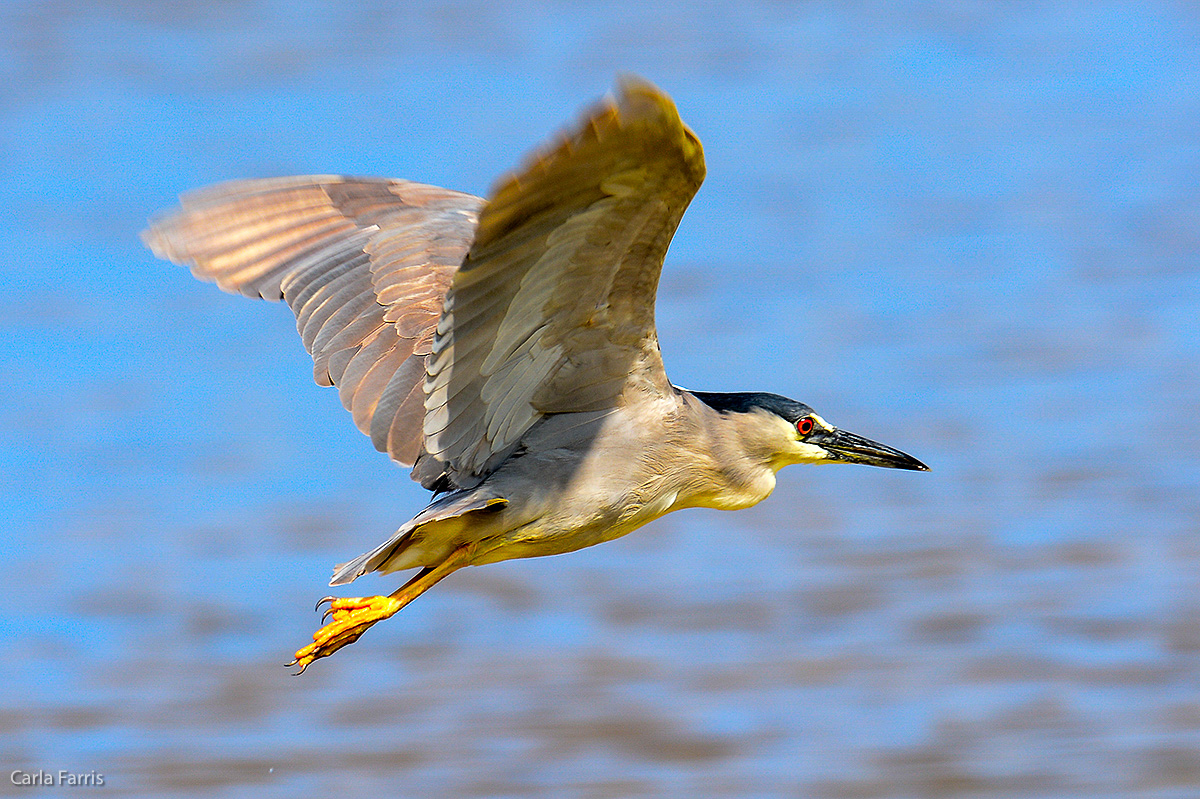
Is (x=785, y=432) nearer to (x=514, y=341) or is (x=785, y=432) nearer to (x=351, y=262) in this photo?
(x=514, y=341)

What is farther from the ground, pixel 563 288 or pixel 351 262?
pixel 351 262

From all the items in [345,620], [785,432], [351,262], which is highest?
[351,262]

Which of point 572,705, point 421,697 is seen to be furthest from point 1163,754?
point 421,697

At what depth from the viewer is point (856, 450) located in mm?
6152

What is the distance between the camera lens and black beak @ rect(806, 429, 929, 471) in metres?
6.06

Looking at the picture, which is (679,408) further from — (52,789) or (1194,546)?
(1194,546)

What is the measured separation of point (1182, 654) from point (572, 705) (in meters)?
3.08

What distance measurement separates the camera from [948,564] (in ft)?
32.2

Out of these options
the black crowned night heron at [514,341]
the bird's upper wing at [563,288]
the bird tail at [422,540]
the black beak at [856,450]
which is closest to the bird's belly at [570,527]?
the black crowned night heron at [514,341]

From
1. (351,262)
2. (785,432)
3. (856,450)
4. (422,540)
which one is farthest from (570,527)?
(351,262)

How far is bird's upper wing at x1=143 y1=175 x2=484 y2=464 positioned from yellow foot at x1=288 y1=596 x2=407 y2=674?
528mm

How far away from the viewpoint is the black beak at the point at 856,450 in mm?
6059

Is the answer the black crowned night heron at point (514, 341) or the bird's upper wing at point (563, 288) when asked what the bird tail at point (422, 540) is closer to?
the black crowned night heron at point (514, 341)

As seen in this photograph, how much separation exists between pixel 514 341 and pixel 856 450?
1582 mm
